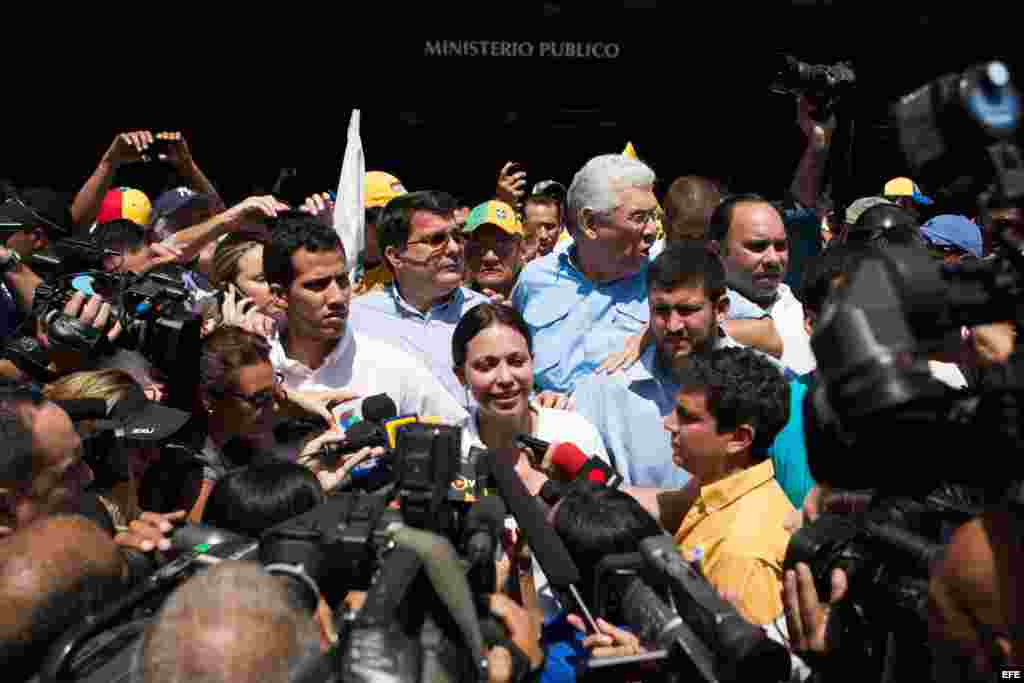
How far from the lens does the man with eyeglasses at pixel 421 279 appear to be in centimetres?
430

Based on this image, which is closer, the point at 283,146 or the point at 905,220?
the point at 905,220

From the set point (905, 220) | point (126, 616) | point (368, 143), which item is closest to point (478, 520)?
point (126, 616)

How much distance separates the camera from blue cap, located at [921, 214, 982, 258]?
4.98 metres

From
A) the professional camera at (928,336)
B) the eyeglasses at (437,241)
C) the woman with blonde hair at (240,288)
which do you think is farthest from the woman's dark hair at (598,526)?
the eyeglasses at (437,241)

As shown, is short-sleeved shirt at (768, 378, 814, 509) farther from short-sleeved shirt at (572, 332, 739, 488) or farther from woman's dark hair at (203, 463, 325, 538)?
woman's dark hair at (203, 463, 325, 538)

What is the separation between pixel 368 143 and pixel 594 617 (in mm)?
5966

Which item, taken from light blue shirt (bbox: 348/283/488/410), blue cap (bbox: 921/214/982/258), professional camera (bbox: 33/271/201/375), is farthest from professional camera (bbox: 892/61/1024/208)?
blue cap (bbox: 921/214/982/258)

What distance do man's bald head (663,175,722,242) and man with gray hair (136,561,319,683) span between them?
3.45 m

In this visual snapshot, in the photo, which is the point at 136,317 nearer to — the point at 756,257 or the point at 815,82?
the point at 756,257

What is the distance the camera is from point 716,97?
8.05m

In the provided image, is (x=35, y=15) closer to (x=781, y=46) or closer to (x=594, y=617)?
(x=781, y=46)

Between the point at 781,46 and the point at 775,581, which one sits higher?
the point at 781,46

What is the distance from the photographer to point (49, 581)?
2.12 metres

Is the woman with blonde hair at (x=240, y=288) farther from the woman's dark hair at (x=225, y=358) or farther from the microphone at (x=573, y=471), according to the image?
the microphone at (x=573, y=471)
